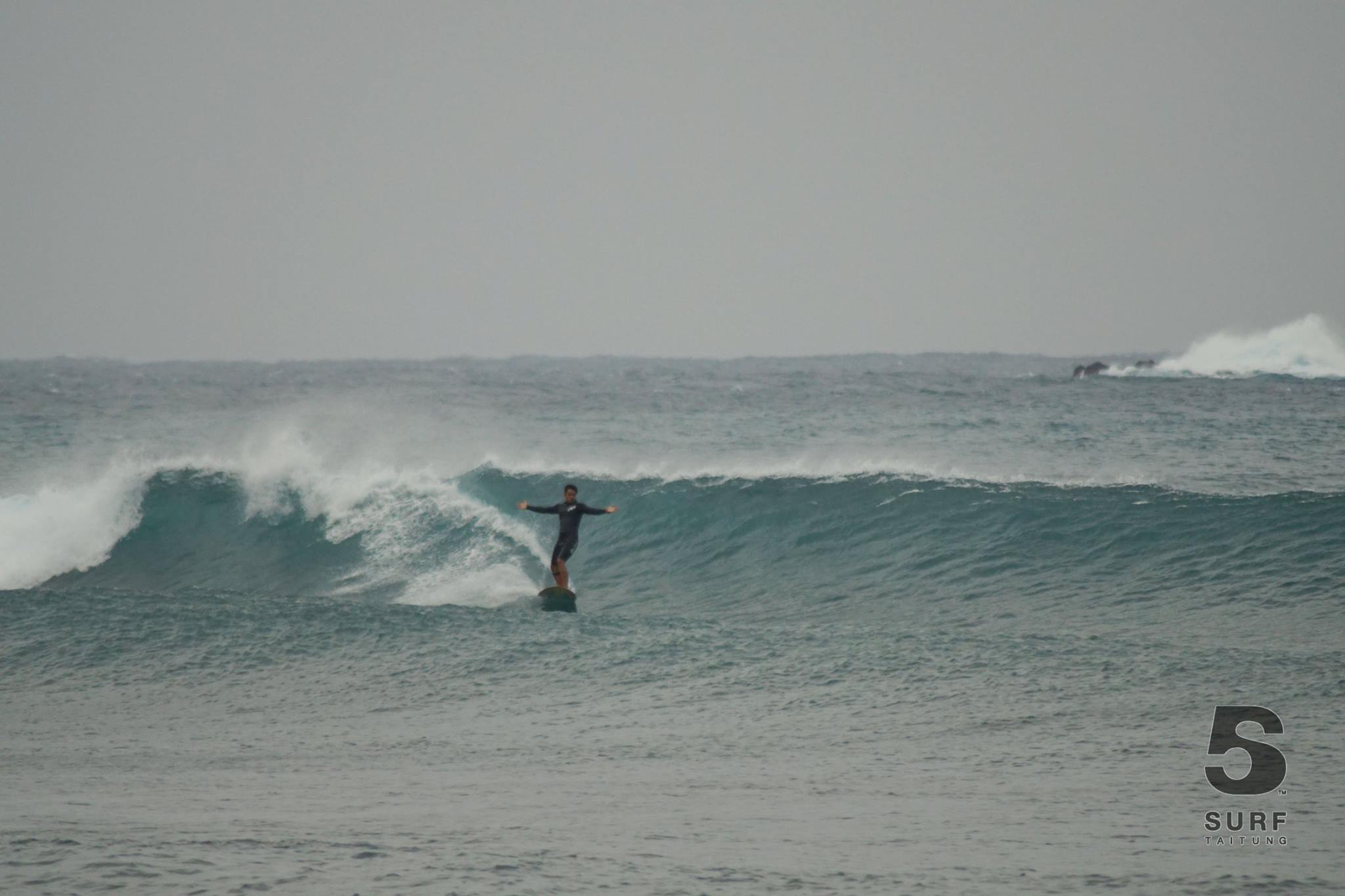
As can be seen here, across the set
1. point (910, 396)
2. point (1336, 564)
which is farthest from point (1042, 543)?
point (910, 396)

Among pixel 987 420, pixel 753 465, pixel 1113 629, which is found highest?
pixel 987 420

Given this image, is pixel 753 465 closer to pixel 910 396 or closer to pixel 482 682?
pixel 482 682

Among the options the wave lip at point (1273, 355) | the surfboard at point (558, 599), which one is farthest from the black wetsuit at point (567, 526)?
the wave lip at point (1273, 355)

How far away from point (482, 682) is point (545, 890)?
5.22 m

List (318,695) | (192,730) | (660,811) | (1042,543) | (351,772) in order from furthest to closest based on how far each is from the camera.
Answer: (1042,543), (318,695), (192,730), (351,772), (660,811)

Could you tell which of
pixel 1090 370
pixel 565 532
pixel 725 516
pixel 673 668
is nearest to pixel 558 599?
pixel 565 532

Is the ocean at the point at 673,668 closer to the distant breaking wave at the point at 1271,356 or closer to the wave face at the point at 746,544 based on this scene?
the wave face at the point at 746,544

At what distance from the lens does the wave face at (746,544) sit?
15.0 m

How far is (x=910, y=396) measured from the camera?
49125 millimetres

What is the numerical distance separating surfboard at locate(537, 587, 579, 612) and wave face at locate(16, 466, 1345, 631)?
0.63 meters

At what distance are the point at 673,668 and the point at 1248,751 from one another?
503cm

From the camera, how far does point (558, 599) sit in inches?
587

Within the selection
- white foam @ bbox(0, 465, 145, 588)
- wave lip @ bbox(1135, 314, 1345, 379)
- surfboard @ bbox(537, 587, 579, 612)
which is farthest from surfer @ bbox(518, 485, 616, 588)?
wave lip @ bbox(1135, 314, 1345, 379)

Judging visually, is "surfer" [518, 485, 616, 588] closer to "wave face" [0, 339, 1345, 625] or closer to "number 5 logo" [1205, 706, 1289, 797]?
"wave face" [0, 339, 1345, 625]
